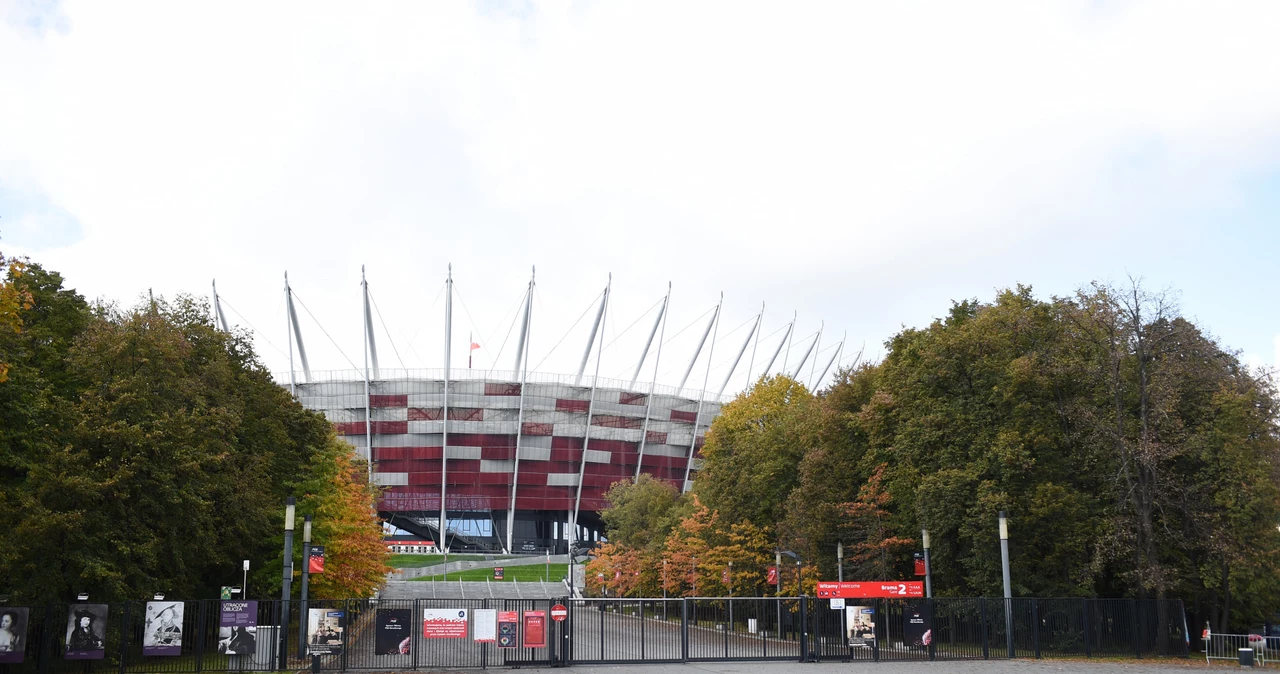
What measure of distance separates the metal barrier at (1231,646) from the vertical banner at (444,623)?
2765cm

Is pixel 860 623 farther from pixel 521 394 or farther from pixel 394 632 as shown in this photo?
pixel 521 394

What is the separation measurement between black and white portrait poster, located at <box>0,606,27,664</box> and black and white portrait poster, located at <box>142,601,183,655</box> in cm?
303

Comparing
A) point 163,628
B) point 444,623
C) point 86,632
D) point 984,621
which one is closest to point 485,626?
point 444,623

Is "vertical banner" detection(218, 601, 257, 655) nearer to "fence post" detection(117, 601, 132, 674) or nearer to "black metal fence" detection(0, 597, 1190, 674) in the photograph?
"black metal fence" detection(0, 597, 1190, 674)

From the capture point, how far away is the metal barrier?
1541 inches

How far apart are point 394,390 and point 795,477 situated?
237 feet

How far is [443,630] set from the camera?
3059 cm

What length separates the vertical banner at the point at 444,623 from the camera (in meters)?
30.5

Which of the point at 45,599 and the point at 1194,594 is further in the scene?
the point at 1194,594

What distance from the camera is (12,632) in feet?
91.4

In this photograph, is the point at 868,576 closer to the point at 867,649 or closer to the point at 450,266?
the point at 867,649

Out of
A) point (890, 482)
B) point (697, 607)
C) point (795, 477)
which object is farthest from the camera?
point (795, 477)

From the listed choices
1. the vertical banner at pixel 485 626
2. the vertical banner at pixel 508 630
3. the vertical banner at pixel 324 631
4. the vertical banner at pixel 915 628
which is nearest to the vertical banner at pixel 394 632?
the vertical banner at pixel 324 631

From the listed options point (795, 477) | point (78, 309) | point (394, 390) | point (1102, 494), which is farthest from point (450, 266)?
point (1102, 494)
